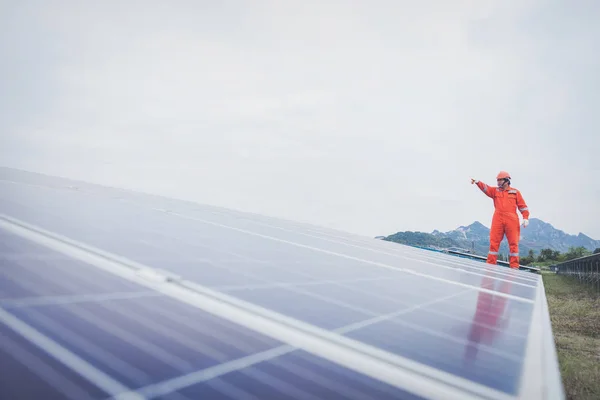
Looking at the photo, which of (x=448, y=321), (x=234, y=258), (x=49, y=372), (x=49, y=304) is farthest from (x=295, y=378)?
(x=234, y=258)

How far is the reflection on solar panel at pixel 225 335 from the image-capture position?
1.22m

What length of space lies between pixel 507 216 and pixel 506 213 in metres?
0.09

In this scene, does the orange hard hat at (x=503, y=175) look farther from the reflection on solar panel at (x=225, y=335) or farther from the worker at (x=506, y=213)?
the reflection on solar panel at (x=225, y=335)

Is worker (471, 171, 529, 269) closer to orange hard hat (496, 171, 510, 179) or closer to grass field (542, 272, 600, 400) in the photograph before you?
orange hard hat (496, 171, 510, 179)

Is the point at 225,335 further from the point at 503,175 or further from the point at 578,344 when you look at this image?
the point at 503,175

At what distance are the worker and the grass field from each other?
1929mm

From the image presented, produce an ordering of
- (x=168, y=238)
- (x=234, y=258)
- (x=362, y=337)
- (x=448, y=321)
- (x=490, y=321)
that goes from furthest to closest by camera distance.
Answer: (x=168, y=238) → (x=234, y=258) → (x=490, y=321) → (x=448, y=321) → (x=362, y=337)

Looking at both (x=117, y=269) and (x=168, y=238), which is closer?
(x=117, y=269)

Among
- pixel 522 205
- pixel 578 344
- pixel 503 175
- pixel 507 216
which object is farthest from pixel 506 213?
pixel 578 344

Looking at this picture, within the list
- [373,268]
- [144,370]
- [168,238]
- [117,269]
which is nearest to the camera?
[144,370]

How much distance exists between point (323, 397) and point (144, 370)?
55cm

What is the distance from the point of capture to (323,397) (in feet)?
4.37

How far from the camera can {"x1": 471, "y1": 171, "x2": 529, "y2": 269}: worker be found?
1259 cm

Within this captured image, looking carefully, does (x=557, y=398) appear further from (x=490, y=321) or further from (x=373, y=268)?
(x=373, y=268)
